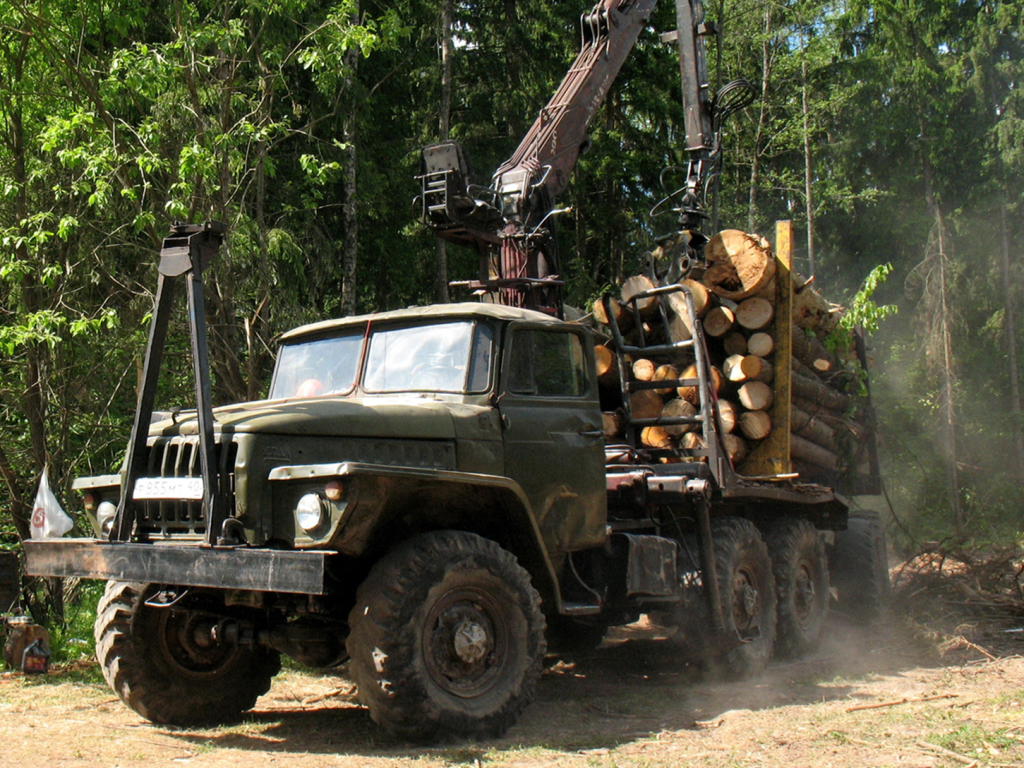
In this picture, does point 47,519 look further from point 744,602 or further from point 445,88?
point 445,88

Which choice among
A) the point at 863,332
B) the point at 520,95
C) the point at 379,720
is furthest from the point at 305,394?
the point at 520,95

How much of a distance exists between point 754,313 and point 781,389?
0.72 m

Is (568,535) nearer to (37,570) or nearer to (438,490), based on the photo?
(438,490)

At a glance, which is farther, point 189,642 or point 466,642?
point 189,642

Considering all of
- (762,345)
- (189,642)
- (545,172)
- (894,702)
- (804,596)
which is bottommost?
(894,702)

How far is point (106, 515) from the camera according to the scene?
252 inches

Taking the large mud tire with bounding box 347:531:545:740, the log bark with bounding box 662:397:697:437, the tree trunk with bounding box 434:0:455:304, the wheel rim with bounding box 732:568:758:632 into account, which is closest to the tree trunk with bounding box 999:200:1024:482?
the tree trunk with bounding box 434:0:455:304

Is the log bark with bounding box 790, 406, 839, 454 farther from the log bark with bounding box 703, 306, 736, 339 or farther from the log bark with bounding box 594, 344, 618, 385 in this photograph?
the log bark with bounding box 594, 344, 618, 385

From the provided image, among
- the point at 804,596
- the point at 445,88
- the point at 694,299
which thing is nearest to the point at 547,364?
the point at 694,299

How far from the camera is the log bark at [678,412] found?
9000mm

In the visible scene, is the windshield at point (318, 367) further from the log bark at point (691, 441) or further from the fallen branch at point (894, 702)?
the fallen branch at point (894, 702)

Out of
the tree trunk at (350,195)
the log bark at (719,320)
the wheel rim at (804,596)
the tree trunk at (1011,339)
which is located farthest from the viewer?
the tree trunk at (1011,339)

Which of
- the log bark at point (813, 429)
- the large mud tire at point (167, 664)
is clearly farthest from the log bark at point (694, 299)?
the large mud tire at point (167, 664)

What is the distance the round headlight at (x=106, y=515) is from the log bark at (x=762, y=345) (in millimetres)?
5629
